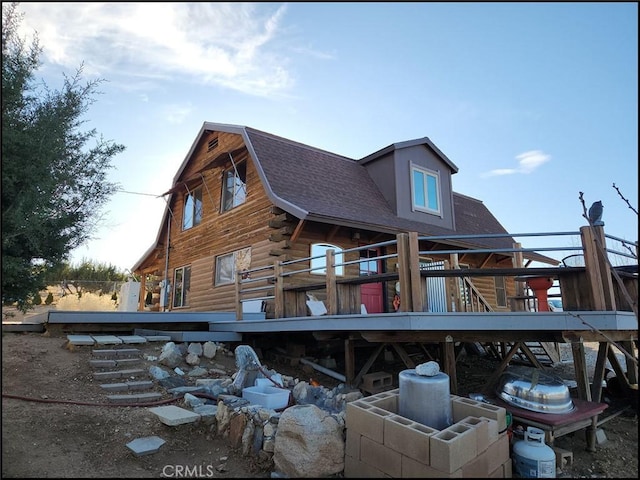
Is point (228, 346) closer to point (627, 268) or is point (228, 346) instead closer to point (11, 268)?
point (11, 268)

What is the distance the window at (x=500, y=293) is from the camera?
1499 centimetres

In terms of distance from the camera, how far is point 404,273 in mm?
5398

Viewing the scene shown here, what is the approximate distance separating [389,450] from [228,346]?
5.94 meters

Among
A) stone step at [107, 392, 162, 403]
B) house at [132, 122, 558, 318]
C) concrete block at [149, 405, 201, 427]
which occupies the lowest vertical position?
concrete block at [149, 405, 201, 427]

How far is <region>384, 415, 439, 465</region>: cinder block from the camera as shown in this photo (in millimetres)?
3006

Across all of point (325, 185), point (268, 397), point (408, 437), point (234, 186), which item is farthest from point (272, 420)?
point (234, 186)

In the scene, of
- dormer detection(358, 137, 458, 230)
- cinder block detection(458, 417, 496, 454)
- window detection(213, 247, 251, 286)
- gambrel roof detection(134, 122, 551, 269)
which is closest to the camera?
cinder block detection(458, 417, 496, 454)

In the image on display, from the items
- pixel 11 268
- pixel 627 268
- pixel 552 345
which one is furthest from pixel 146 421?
pixel 552 345

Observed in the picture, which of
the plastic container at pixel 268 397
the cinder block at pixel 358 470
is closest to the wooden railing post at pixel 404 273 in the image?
the plastic container at pixel 268 397

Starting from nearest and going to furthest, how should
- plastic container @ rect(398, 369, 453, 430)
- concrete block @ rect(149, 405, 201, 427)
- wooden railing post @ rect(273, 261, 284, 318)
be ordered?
plastic container @ rect(398, 369, 453, 430), concrete block @ rect(149, 405, 201, 427), wooden railing post @ rect(273, 261, 284, 318)

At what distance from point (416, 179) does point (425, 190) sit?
53cm

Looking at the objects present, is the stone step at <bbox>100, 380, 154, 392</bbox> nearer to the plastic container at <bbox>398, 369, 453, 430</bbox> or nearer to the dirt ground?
the dirt ground

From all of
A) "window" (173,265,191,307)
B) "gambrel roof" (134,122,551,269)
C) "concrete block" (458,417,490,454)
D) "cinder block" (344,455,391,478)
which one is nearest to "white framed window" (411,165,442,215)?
"gambrel roof" (134,122,551,269)

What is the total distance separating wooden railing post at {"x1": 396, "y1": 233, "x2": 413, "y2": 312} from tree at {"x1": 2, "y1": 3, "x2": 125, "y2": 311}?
15.0ft
